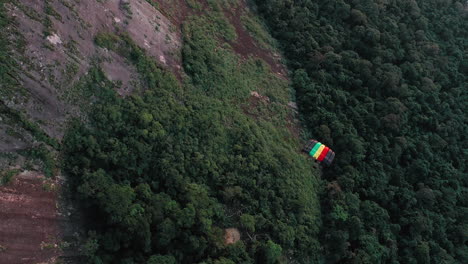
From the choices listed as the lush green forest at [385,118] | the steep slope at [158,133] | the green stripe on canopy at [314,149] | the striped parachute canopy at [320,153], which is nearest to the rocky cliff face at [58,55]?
the steep slope at [158,133]

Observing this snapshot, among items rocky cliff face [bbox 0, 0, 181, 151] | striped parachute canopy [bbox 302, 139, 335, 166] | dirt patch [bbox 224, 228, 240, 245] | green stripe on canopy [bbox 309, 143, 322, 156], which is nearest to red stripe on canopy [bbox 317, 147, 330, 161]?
striped parachute canopy [bbox 302, 139, 335, 166]

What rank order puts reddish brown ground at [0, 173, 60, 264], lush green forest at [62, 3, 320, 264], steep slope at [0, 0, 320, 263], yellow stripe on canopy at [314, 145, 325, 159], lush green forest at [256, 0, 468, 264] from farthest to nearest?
yellow stripe on canopy at [314, 145, 325, 159]
lush green forest at [256, 0, 468, 264]
lush green forest at [62, 3, 320, 264]
steep slope at [0, 0, 320, 263]
reddish brown ground at [0, 173, 60, 264]

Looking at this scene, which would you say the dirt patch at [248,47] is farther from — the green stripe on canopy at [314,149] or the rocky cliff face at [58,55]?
the rocky cliff face at [58,55]

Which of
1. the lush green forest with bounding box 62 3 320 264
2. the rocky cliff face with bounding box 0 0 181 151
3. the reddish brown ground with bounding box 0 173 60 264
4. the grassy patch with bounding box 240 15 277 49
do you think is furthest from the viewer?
the grassy patch with bounding box 240 15 277 49

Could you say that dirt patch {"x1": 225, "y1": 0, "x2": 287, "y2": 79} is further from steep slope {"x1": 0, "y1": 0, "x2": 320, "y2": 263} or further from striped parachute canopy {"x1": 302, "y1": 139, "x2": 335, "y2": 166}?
striped parachute canopy {"x1": 302, "y1": 139, "x2": 335, "y2": 166}

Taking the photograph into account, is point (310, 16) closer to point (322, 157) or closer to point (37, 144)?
point (322, 157)

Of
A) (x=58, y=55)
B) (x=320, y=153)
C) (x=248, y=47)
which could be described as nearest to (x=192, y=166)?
(x=58, y=55)

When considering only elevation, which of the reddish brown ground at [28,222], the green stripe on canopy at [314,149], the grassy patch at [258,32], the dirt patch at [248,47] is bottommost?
the reddish brown ground at [28,222]

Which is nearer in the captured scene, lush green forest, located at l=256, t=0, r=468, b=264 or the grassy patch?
lush green forest, located at l=256, t=0, r=468, b=264
